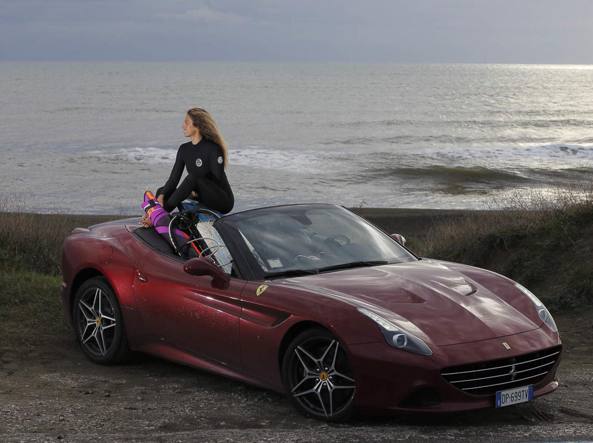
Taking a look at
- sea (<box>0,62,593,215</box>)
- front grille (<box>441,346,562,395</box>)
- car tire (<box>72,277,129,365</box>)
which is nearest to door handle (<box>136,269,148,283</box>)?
car tire (<box>72,277,129,365</box>)

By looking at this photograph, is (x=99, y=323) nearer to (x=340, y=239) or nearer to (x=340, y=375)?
(x=340, y=239)

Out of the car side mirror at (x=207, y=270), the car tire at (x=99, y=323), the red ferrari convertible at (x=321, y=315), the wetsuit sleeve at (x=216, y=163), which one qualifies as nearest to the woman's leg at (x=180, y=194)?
the wetsuit sleeve at (x=216, y=163)

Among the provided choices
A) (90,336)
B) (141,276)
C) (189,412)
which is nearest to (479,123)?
(90,336)

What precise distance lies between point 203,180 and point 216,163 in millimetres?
206

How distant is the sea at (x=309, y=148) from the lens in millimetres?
36625

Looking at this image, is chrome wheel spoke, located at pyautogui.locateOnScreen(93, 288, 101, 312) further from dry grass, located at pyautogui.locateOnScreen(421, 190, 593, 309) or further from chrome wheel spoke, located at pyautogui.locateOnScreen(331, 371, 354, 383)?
dry grass, located at pyautogui.locateOnScreen(421, 190, 593, 309)

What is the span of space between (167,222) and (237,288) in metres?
1.52

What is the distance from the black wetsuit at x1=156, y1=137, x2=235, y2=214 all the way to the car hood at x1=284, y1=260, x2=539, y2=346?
6.50ft

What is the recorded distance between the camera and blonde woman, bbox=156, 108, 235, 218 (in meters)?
8.97

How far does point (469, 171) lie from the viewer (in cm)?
4403

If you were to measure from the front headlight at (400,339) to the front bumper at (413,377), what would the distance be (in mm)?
35

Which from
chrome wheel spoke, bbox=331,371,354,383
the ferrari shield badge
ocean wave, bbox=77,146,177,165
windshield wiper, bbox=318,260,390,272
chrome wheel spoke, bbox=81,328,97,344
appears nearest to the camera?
chrome wheel spoke, bbox=331,371,354,383

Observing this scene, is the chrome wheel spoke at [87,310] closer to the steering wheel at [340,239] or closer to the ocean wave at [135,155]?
the steering wheel at [340,239]

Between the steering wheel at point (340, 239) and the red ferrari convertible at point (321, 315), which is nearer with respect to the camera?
the red ferrari convertible at point (321, 315)
